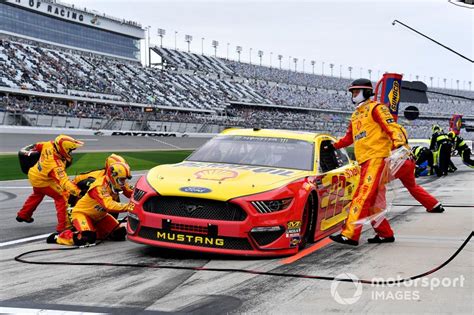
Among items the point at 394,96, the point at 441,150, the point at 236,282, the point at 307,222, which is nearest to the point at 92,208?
the point at 307,222

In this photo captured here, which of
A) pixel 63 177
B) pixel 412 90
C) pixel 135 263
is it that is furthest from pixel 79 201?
pixel 412 90

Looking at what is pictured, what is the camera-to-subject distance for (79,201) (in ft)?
21.4

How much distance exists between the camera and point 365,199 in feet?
20.5

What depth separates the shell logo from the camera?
5.80 m

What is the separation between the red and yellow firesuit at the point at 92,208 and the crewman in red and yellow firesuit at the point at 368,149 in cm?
250

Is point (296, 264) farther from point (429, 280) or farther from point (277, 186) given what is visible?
point (429, 280)

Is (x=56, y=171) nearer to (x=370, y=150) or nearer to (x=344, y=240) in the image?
(x=344, y=240)

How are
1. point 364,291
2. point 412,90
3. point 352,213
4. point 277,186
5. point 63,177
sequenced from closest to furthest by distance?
point 364,291 → point 277,186 → point 352,213 → point 63,177 → point 412,90

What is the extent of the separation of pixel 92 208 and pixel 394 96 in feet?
30.6

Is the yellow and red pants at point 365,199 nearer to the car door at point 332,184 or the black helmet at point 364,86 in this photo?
the car door at point 332,184

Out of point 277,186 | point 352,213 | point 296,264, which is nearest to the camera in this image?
point 296,264

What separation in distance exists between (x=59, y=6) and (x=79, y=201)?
6666 centimetres

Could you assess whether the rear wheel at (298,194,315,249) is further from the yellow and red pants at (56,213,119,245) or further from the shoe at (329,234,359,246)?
the yellow and red pants at (56,213,119,245)

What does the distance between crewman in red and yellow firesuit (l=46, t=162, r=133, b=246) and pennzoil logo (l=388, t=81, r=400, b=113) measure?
8909 millimetres
